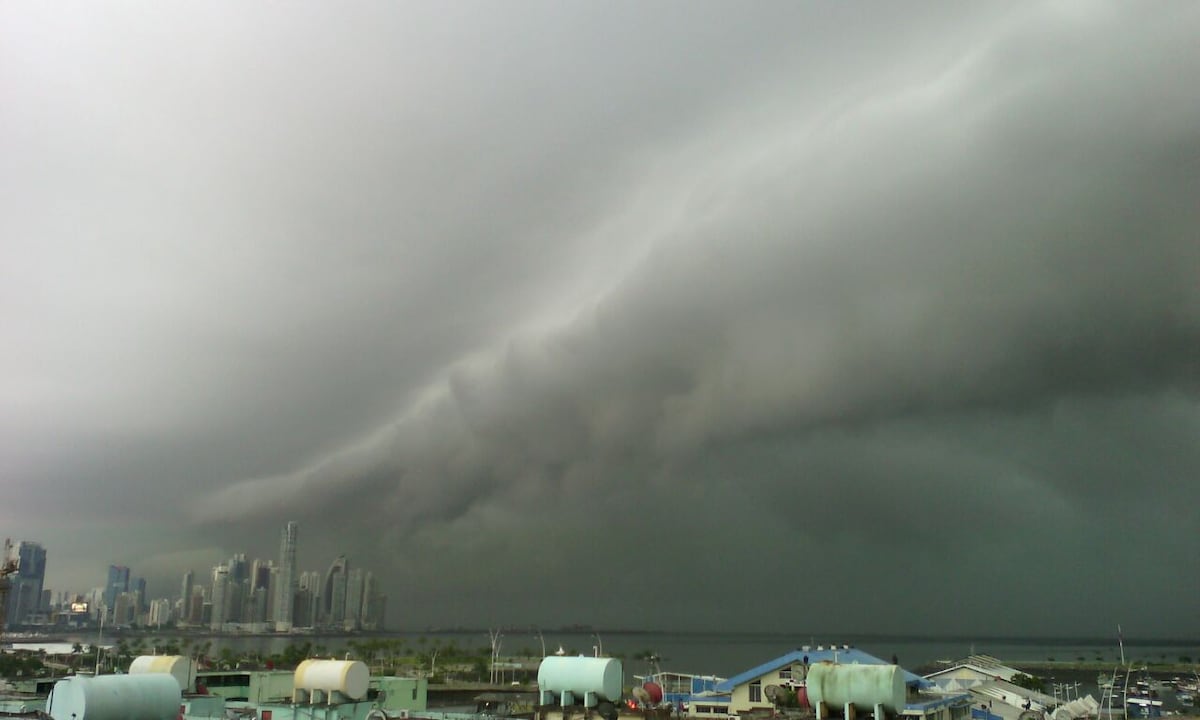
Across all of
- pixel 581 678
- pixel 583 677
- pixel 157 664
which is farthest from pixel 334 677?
pixel 157 664

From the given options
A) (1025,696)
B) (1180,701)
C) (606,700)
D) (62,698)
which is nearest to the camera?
(62,698)

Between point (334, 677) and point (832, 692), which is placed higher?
point (832, 692)

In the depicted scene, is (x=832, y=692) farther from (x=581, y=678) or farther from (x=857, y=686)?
(x=581, y=678)

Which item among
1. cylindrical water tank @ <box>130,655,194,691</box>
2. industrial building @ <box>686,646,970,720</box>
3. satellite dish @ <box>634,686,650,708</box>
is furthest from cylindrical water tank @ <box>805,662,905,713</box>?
cylindrical water tank @ <box>130,655,194,691</box>

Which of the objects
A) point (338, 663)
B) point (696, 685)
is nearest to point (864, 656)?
point (696, 685)

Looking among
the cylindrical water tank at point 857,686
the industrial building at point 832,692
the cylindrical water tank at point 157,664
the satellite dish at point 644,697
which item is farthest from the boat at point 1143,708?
the cylindrical water tank at point 157,664

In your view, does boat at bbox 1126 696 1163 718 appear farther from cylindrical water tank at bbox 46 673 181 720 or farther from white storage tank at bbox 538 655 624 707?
cylindrical water tank at bbox 46 673 181 720

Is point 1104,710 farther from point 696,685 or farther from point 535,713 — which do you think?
point 535,713
